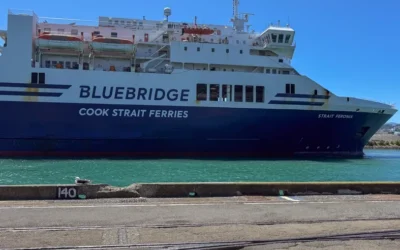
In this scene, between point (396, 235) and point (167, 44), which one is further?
point (167, 44)

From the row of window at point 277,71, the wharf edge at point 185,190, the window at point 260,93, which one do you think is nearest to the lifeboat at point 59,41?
the window at point 260,93

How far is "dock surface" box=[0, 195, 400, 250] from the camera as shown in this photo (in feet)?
11.5

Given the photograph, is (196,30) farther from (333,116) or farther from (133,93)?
(333,116)

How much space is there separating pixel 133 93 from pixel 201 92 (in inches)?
A: 136

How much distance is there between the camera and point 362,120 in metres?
22.0

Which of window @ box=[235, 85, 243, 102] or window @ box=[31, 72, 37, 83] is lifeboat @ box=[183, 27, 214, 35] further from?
window @ box=[31, 72, 37, 83]

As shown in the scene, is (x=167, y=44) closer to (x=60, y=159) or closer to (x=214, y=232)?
(x=60, y=159)

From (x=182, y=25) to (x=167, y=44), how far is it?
199cm

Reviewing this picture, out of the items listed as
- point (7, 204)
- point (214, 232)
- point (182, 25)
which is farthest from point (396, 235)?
point (182, 25)

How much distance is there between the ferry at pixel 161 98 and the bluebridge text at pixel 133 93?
0.05 m

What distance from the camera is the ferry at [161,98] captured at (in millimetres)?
19125

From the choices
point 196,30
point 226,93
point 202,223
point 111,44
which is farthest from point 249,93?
point 202,223

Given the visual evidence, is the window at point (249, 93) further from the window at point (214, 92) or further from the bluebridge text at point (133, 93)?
the bluebridge text at point (133, 93)

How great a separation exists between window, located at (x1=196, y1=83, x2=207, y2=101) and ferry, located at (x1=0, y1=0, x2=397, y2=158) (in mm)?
52
